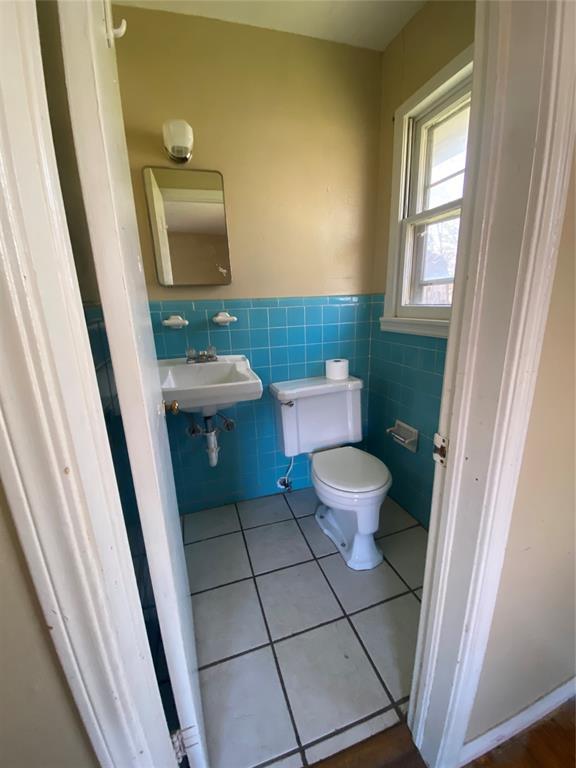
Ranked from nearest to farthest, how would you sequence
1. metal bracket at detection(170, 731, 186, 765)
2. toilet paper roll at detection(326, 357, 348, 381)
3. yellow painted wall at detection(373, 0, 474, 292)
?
metal bracket at detection(170, 731, 186, 765) < yellow painted wall at detection(373, 0, 474, 292) < toilet paper roll at detection(326, 357, 348, 381)

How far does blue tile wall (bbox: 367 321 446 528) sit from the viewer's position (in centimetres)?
145

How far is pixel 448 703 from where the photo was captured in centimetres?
71

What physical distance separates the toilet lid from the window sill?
67 cm

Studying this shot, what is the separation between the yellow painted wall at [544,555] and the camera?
0.53 m

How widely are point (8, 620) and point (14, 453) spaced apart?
224 millimetres

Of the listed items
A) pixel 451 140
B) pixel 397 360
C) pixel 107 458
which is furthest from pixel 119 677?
pixel 451 140

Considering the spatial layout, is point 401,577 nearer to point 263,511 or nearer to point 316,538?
point 316,538

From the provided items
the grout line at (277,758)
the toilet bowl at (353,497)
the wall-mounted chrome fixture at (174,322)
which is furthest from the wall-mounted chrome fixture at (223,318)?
the grout line at (277,758)

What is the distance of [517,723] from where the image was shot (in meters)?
0.84

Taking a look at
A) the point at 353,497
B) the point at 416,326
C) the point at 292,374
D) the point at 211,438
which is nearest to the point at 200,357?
the point at 211,438

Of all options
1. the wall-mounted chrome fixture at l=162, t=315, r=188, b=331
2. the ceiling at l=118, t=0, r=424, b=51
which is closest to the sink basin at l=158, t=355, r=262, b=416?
the wall-mounted chrome fixture at l=162, t=315, r=188, b=331

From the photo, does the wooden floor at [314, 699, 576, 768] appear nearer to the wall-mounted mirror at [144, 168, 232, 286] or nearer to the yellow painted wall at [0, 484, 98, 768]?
the yellow painted wall at [0, 484, 98, 768]

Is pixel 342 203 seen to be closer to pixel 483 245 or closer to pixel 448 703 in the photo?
pixel 483 245

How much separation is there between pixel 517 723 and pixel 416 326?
1.40m
